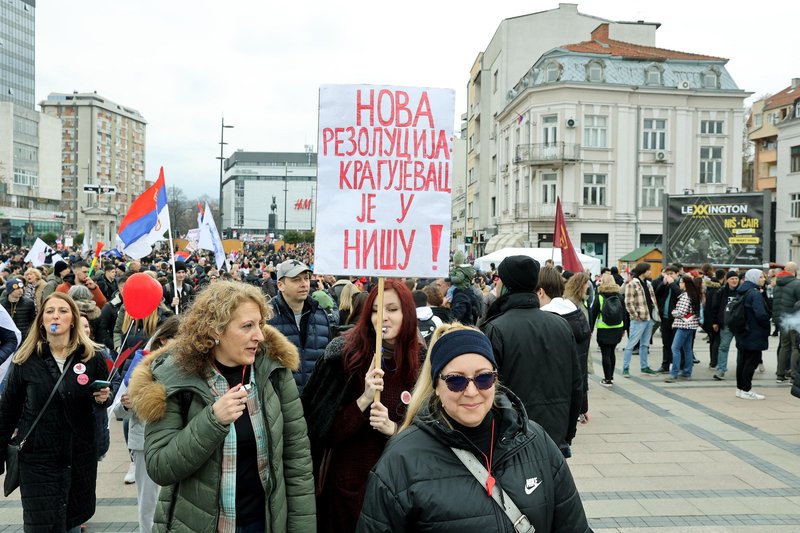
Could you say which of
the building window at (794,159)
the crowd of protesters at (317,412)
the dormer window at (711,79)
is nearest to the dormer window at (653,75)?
the dormer window at (711,79)

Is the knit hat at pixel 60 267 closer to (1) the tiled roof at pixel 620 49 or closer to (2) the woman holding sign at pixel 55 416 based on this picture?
(2) the woman holding sign at pixel 55 416

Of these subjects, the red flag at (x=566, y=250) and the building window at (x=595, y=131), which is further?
the building window at (x=595, y=131)

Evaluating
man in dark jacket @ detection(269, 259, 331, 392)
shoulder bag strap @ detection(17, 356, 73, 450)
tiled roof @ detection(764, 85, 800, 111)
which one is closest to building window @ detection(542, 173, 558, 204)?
tiled roof @ detection(764, 85, 800, 111)

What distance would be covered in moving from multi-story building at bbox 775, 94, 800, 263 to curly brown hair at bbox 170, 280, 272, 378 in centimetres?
4291

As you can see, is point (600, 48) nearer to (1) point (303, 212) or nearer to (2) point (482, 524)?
(2) point (482, 524)

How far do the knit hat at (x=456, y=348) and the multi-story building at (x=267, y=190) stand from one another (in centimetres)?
15354

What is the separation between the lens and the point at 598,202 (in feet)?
144

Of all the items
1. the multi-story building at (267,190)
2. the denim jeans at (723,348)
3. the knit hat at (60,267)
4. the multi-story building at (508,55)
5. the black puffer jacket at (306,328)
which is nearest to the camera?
the black puffer jacket at (306,328)

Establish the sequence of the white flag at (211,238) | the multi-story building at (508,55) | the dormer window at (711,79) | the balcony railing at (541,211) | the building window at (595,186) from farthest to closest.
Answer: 1. the multi-story building at (508,55)
2. the dormer window at (711,79)
3. the building window at (595,186)
4. the balcony railing at (541,211)
5. the white flag at (211,238)

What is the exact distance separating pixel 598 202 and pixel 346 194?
42.3 m

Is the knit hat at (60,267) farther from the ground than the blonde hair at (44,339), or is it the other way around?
the knit hat at (60,267)

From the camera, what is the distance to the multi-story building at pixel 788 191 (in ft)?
133

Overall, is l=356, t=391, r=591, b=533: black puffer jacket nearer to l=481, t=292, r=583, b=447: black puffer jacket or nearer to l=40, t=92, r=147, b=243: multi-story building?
l=481, t=292, r=583, b=447: black puffer jacket

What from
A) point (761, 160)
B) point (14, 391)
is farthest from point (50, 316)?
point (761, 160)
